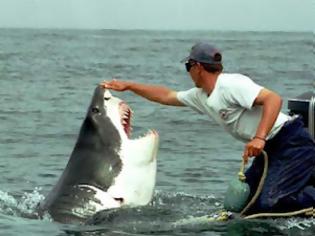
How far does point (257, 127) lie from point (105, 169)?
140 centimetres

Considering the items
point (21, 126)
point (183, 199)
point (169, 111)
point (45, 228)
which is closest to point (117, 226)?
point (45, 228)

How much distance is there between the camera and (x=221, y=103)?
9820 mm

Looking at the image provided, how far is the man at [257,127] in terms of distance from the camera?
9.73 meters

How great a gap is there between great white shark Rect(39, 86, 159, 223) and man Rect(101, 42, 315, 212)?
26.1 inches

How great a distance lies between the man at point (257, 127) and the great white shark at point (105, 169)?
0.66m

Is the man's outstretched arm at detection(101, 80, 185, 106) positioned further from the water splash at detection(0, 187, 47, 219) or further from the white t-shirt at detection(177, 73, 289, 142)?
the water splash at detection(0, 187, 47, 219)

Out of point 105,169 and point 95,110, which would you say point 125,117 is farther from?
point 105,169

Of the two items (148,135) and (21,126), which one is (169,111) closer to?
(21,126)

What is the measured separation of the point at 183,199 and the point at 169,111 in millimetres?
10869

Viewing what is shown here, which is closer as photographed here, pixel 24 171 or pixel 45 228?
pixel 45 228

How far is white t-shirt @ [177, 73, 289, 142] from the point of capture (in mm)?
9680

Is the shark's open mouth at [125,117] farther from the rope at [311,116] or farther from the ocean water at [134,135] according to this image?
the rope at [311,116]

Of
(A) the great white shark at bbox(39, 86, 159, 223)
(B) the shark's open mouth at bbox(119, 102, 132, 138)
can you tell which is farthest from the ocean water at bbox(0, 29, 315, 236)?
(B) the shark's open mouth at bbox(119, 102, 132, 138)

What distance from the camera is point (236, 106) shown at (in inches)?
387
